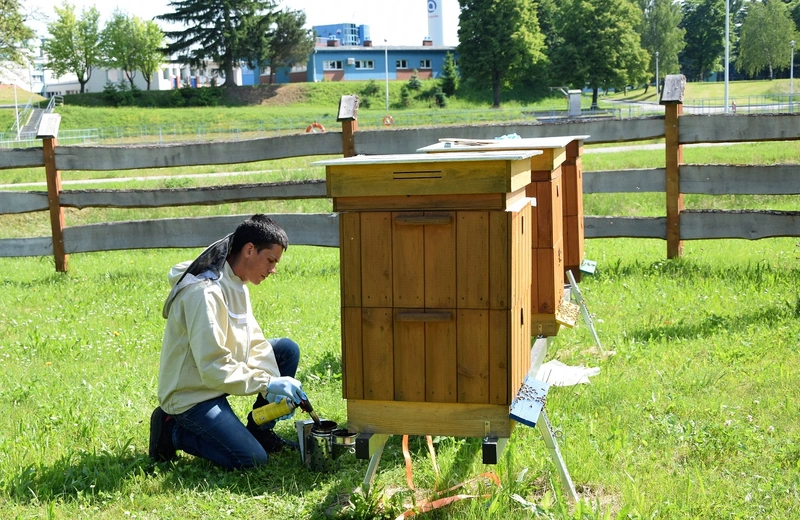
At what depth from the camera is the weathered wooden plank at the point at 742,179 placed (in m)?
9.29

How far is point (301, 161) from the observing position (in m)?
23.8

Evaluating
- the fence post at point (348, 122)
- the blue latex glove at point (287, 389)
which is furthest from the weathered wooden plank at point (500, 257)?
the fence post at point (348, 122)

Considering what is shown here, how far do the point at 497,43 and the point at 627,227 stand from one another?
61.1m

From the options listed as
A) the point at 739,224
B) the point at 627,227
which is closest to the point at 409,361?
the point at 627,227

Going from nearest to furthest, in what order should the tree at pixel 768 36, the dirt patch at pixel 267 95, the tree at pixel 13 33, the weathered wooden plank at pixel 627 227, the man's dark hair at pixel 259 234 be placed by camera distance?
the man's dark hair at pixel 259 234
the weathered wooden plank at pixel 627 227
the tree at pixel 13 33
the dirt patch at pixel 267 95
the tree at pixel 768 36

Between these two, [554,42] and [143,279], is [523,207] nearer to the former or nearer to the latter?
[143,279]

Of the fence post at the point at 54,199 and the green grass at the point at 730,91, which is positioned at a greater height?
the green grass at the point at 730,91

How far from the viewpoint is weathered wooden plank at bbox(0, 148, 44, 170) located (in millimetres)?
10727

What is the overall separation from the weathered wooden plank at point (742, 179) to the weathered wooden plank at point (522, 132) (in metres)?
0.63

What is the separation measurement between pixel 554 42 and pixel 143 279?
240 ft

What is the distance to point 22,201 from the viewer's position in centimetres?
1088

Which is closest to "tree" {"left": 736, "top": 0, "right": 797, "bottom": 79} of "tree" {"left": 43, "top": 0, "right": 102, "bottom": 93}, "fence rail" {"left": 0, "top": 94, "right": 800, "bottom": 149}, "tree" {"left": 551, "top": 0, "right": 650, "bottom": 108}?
"tree" {"left": 551, "top": 0, "right": 650, "bottom": 108}

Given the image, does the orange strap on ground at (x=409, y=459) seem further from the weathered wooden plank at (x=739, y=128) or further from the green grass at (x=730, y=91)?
the green grass at (x=730, y=91)

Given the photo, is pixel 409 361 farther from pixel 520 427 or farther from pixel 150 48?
pixel 150 48
